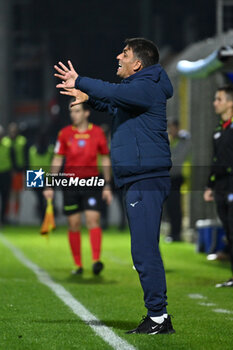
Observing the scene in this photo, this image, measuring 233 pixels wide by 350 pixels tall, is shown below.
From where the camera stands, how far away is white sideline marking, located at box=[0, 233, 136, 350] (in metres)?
7.22

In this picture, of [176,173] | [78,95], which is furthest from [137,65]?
[176,173]

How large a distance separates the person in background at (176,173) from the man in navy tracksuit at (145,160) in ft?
34.0

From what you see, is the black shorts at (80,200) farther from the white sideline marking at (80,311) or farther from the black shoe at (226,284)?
the black shoe at (226,284)

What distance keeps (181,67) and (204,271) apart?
12.5 ft

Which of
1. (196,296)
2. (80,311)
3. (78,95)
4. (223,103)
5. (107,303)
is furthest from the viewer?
(223,103)

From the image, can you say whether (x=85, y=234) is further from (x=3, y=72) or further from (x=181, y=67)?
(x=3, y=72)

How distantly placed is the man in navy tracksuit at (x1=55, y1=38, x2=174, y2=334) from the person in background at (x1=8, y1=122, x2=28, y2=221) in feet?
53.7

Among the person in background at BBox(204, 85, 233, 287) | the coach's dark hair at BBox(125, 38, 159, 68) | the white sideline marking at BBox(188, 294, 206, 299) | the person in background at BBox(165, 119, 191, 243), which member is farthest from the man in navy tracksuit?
the person in background at BBox(165, 119, 191, 243)

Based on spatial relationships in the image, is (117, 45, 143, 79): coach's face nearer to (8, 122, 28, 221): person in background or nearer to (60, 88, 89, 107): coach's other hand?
(60, 88, 89, 107): coach's other hand

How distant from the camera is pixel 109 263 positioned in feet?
47.8

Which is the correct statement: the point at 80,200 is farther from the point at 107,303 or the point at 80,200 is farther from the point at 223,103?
the point at 107,303

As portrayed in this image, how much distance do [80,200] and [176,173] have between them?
6033 millimetres

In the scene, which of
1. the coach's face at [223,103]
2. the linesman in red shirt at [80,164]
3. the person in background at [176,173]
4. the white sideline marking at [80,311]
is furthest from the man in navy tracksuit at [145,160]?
the person in background at [176,173]

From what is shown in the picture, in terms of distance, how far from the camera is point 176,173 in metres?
18.8
